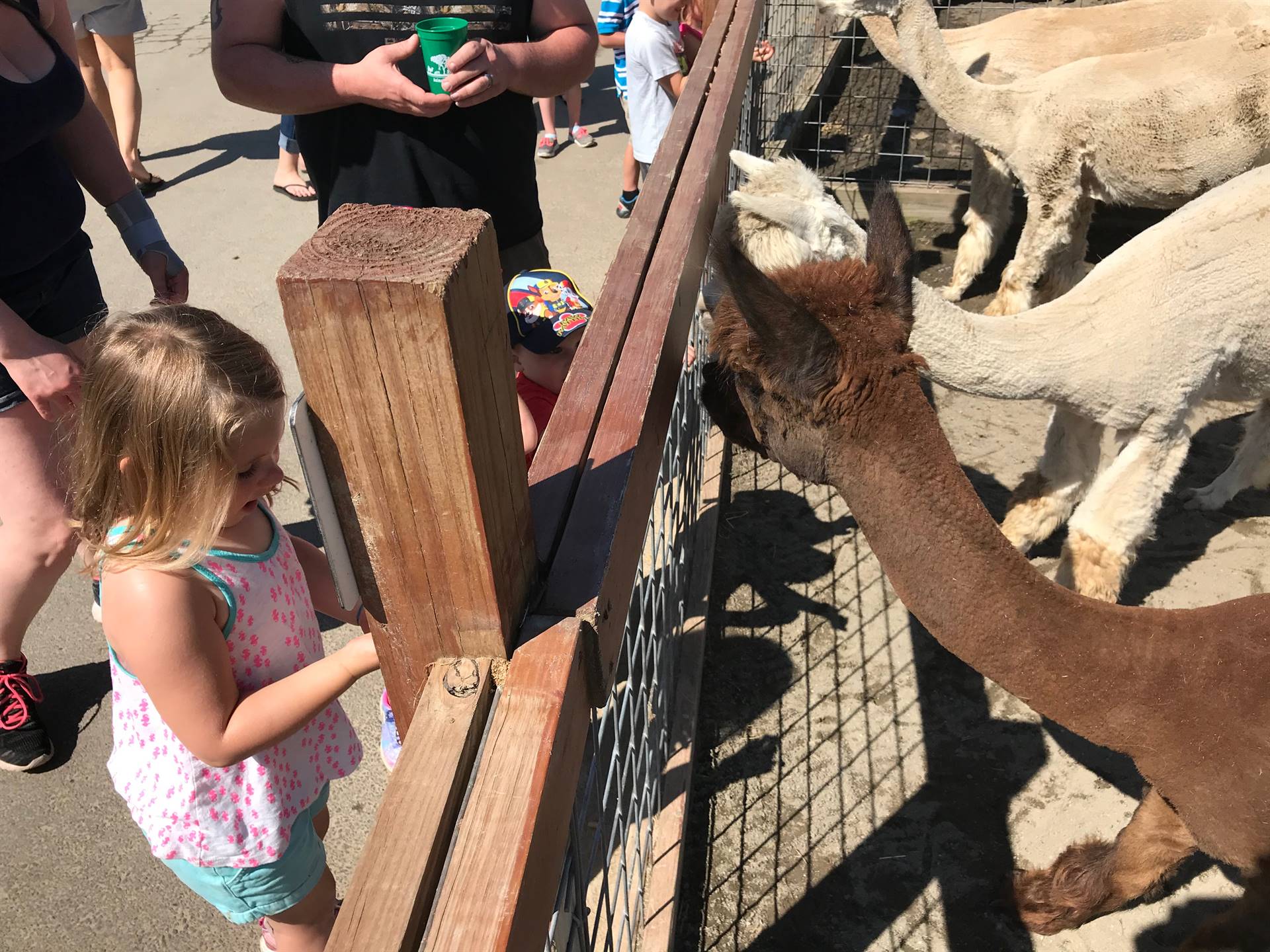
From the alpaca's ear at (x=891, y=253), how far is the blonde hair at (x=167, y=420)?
1277 mm

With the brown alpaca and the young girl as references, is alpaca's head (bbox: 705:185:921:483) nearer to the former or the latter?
the brown alpaca

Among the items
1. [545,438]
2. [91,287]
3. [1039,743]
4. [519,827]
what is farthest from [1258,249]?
[91,287]

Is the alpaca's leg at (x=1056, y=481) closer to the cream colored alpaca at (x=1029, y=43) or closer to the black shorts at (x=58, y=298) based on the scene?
the cream colored alpaca at (x=1029, y=43)

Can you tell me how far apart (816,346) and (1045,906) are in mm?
1623

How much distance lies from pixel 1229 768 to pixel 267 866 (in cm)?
188

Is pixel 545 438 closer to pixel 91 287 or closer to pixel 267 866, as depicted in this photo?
pixel 267 866

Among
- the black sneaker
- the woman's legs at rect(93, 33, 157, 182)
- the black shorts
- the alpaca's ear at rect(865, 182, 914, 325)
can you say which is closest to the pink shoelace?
the black sneaker

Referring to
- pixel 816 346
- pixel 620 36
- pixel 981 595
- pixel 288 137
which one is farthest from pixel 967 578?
pixel 288 137

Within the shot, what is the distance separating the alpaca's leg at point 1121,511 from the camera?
318 centimetres

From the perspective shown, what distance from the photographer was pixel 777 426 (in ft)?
6.78

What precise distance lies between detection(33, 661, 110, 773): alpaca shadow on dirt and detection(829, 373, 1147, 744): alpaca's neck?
7.80ft

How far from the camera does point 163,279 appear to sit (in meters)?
2.57

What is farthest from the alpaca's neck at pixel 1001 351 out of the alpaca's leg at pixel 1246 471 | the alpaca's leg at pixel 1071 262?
the alpaca's leg at pixel 1071 262

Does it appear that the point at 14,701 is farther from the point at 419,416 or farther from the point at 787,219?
the point at 787,219
